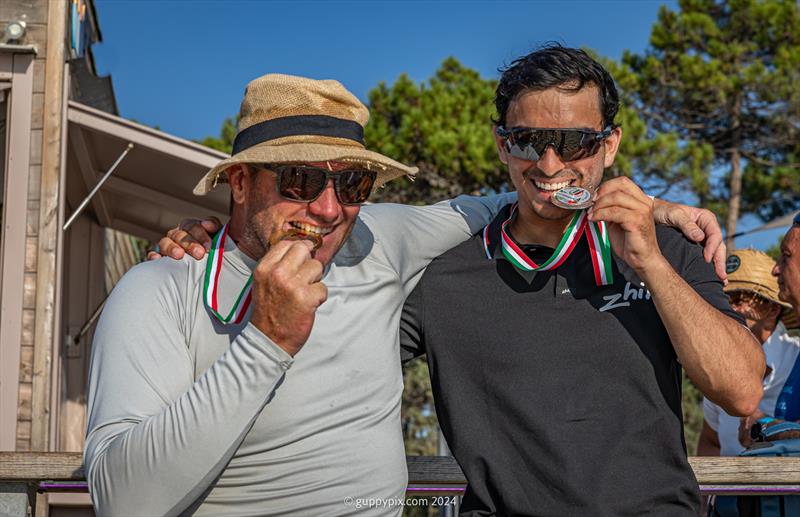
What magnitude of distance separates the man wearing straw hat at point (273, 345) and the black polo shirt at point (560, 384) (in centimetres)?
18

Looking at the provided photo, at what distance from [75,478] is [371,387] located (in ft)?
3.79

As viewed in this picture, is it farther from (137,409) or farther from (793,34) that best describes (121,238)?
(793,34)

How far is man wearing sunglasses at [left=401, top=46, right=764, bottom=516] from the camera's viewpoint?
102 inches

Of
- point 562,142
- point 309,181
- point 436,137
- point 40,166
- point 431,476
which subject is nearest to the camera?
point 309,181

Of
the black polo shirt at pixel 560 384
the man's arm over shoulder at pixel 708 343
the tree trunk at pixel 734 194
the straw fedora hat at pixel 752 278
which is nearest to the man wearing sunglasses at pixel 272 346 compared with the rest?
the black polo shirt at pixel 560 384

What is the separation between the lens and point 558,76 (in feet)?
9.63

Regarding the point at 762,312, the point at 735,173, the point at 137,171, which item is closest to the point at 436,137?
the point at 735,173

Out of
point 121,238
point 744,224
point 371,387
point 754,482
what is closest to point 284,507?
point 371,387

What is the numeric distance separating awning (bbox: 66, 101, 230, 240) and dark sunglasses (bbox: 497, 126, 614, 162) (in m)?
4.09

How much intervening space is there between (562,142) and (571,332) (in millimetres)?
571

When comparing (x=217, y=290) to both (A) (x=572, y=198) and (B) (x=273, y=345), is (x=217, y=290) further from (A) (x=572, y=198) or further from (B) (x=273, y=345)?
(A) (x=572, y=198)

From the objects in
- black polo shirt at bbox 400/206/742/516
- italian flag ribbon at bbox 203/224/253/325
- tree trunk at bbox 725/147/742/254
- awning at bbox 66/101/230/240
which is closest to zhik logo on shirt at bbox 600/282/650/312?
black polo shirt at bbox 400/206/742/516

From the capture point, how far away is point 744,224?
27391mm

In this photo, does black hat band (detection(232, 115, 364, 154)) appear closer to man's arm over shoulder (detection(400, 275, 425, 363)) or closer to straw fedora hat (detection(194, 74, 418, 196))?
straw fedora hat (detection(194, 74, 418, 196))
